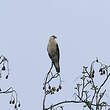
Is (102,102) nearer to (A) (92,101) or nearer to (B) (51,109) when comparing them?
(A) (92,101)

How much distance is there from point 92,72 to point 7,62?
1226mm

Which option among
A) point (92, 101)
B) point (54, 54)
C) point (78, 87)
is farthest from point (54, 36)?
point (92, 101)

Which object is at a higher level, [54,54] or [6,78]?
[54,54]

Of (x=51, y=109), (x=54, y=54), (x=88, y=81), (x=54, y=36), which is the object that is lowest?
(x=51, y=109)

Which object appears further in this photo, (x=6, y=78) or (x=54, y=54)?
(x=54, y=54)

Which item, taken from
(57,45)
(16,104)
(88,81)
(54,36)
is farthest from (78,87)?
(54,36)

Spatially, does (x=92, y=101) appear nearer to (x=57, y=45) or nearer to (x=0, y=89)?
(x=0, y=89)

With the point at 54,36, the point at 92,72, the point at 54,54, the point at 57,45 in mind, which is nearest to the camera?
the point at 92,72

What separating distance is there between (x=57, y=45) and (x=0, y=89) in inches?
131

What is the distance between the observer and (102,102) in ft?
17.1

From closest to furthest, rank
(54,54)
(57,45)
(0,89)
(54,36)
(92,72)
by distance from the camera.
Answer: (0,89), (92,72), (54,54), (57,45), (54,36)

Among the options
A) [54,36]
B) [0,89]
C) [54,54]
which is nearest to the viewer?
[0,89]

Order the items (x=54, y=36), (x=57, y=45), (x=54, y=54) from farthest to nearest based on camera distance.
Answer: (x=54, y=36) < (x=57, y=45) < (x=54, y=54)

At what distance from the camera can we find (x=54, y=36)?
898 cm
